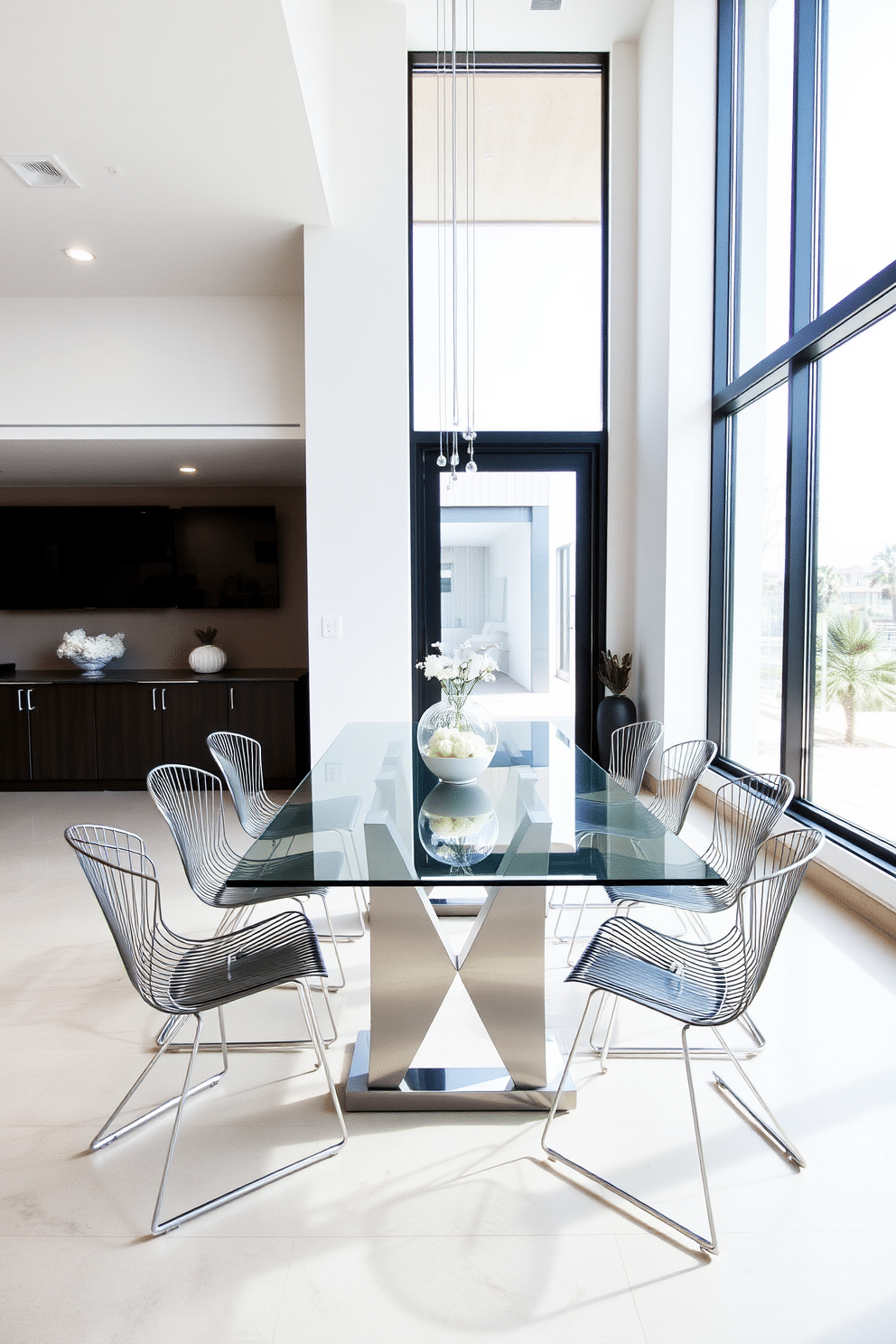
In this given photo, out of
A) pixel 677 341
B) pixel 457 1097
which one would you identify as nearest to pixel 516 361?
pixel 677 341

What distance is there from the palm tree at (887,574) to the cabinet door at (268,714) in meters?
3.86

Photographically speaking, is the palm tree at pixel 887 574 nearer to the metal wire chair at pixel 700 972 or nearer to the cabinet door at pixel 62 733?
the metal wire chair at pixel 700 972

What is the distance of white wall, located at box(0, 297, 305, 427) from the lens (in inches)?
198

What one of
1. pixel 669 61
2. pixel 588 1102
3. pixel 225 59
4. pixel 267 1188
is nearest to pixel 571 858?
pixel 588 1102

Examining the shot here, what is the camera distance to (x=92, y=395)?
16.5ft

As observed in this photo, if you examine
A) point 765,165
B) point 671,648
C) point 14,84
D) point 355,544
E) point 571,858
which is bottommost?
point 571,858

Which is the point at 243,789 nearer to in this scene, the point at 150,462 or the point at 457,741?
the point at 457,741

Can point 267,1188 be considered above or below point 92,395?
below

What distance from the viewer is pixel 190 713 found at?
229 inches

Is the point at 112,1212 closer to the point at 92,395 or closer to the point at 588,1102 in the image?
the point at 588,1102

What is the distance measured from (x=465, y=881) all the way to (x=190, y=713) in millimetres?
4503

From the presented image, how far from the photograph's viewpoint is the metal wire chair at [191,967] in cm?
177

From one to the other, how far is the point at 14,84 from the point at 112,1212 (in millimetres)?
3744

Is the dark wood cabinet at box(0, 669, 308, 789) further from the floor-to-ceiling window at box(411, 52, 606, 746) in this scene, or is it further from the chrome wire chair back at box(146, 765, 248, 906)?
the chrome wire chair back at box(146, 765, 248, 906)
